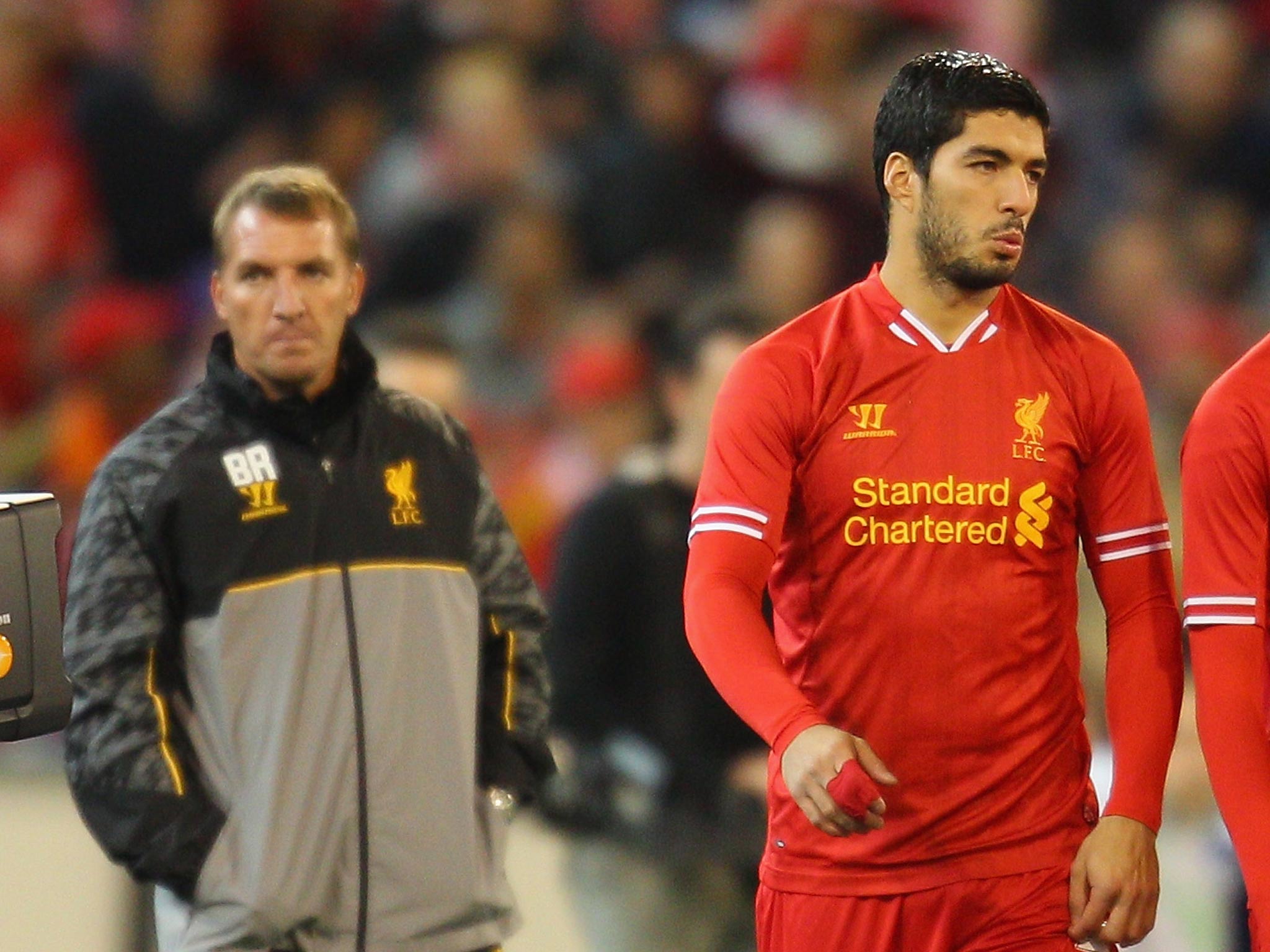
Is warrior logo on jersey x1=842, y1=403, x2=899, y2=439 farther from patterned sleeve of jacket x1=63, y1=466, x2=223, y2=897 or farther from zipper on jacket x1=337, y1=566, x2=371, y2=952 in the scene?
patterned sleeve of jacket x1=63, y1=466, x2=223, y2=897

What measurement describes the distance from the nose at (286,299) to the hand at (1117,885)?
4.82 ft

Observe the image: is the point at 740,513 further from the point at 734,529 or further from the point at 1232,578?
the point at 1232,578

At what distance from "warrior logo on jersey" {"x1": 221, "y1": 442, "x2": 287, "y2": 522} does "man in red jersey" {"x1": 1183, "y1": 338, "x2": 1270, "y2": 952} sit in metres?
1.37

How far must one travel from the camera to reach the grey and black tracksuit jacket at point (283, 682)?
10.3ft

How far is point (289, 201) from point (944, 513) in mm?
1191

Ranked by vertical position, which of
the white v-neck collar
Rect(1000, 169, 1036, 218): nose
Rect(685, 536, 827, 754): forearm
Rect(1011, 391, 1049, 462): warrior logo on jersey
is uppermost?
Rect(1000, 169, 1036, 218): nose

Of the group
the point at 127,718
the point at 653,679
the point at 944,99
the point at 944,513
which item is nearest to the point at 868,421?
the point at 944,513

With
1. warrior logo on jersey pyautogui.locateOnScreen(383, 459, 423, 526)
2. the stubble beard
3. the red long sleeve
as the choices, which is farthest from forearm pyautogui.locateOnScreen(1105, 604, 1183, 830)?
warrior logo on jersey pyautogui.locateOnScreen(383, 459, 423, 526)

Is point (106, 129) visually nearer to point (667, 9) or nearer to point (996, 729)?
point (667, 9)

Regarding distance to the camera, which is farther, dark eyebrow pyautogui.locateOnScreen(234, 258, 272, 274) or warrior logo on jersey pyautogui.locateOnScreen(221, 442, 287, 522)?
dark eyebrow pyautogui.locateOnScreen(234, 258, 272, 274)

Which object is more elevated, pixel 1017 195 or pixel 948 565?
pixel 1017 195

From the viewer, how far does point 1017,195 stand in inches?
119

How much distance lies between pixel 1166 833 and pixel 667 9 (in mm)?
3873

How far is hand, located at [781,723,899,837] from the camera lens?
8.86 ft
